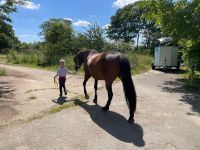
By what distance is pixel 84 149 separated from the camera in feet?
20.4

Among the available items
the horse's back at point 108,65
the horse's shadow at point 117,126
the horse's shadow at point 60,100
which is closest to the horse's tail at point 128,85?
the horse's back at point 108,65

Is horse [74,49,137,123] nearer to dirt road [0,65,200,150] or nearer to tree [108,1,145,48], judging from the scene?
dirt road [0,65,200,150]

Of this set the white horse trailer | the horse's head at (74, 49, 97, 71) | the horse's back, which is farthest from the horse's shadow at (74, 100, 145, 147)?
the white horse trailer

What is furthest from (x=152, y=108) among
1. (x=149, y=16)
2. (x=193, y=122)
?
(x=149, y=16)

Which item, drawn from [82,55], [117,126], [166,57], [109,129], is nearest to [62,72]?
[82,55]

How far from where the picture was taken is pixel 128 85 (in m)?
8.11

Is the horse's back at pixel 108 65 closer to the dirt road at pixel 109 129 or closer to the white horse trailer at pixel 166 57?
the dirt road at pixel 109 129

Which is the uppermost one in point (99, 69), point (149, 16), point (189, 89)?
point (149, 16)

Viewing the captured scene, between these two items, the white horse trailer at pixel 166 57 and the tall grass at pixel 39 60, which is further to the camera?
the tall grass at pixel 39 60

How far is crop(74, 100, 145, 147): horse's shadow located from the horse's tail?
0.45 metres

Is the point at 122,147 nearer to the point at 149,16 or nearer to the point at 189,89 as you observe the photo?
the point at 189,89

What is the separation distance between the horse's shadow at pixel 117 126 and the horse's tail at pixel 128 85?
446 mm

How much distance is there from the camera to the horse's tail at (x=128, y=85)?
8000 mm

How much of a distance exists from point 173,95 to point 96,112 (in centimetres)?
530
